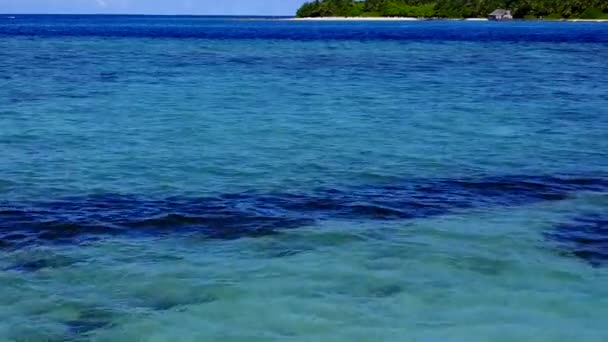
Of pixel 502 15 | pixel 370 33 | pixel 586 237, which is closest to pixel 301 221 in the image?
pixel 586 237

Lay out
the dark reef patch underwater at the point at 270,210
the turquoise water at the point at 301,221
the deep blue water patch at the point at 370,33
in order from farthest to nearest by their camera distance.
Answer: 1. the deep blue water patch at the point at 370,33
2. the dark reef patch underwater at the point at 270,210
3. the turquoise water at the point at 301,221

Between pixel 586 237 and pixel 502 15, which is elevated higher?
pixel 586 237

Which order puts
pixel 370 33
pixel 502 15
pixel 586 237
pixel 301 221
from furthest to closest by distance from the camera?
1. pixel 502 15
2. pixel 370 33
3. pixel 301 221
4. pixel 586 237

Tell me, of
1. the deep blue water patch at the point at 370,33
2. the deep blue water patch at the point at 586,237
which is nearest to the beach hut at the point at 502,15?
the deep blue water patch at the point at 370,33

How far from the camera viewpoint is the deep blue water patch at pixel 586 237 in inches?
376

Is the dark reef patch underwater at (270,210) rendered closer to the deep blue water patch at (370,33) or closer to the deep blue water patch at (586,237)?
the deep blue water patch at (586,237)

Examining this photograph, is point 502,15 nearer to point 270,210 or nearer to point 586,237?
point 270,210

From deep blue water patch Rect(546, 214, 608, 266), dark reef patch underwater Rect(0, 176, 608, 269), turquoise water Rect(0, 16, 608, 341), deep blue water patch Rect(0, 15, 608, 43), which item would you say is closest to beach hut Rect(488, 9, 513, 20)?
deep blue water patch Rect(0, 15, 608, 43)

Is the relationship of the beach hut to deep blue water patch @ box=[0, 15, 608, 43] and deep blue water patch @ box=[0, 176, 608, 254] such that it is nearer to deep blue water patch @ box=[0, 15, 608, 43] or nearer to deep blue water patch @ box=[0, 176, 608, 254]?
deep blue water patch @ box=[0, 15, 608, 43]

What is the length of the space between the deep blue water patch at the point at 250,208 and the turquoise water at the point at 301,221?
46mm

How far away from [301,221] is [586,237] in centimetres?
361

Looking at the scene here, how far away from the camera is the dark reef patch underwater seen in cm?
1030

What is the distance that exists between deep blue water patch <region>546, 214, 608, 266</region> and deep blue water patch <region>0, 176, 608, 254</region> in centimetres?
11

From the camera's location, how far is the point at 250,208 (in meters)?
11.6
